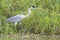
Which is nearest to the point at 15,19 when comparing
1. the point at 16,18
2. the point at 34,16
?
the point at 16,18

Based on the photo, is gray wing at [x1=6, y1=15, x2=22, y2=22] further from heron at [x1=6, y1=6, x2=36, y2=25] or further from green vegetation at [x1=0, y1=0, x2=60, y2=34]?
green vegetation at [x1=0, y1=0, x2=60, y2=34]

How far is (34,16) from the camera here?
25.9ft

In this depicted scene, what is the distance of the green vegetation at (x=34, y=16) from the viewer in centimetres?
753

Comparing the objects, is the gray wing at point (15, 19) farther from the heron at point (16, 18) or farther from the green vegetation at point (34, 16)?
the green vegetation at point (34, 16)

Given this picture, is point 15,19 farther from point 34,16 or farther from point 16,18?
point 34,16

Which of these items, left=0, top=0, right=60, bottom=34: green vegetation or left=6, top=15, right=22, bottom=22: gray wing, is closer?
left=0, top=0, right=60, bottom=34: green vegetation

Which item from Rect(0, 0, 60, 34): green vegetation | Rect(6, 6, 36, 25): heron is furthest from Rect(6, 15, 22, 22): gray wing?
Rect(0, 0, 60, 34): green vegetation

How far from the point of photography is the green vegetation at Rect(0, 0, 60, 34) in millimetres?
7531

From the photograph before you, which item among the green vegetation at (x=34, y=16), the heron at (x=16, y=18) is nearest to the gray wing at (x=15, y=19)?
the heron at (x=16, y=18)

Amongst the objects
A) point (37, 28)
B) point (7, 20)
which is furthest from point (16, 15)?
point (37, 28)

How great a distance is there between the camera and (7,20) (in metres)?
7.81

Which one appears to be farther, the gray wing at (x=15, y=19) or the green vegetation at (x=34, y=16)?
the gray wing at (x=15, y=19)

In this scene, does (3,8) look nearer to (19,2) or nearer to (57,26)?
(19,2)

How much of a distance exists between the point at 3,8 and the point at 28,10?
0.69 metres
